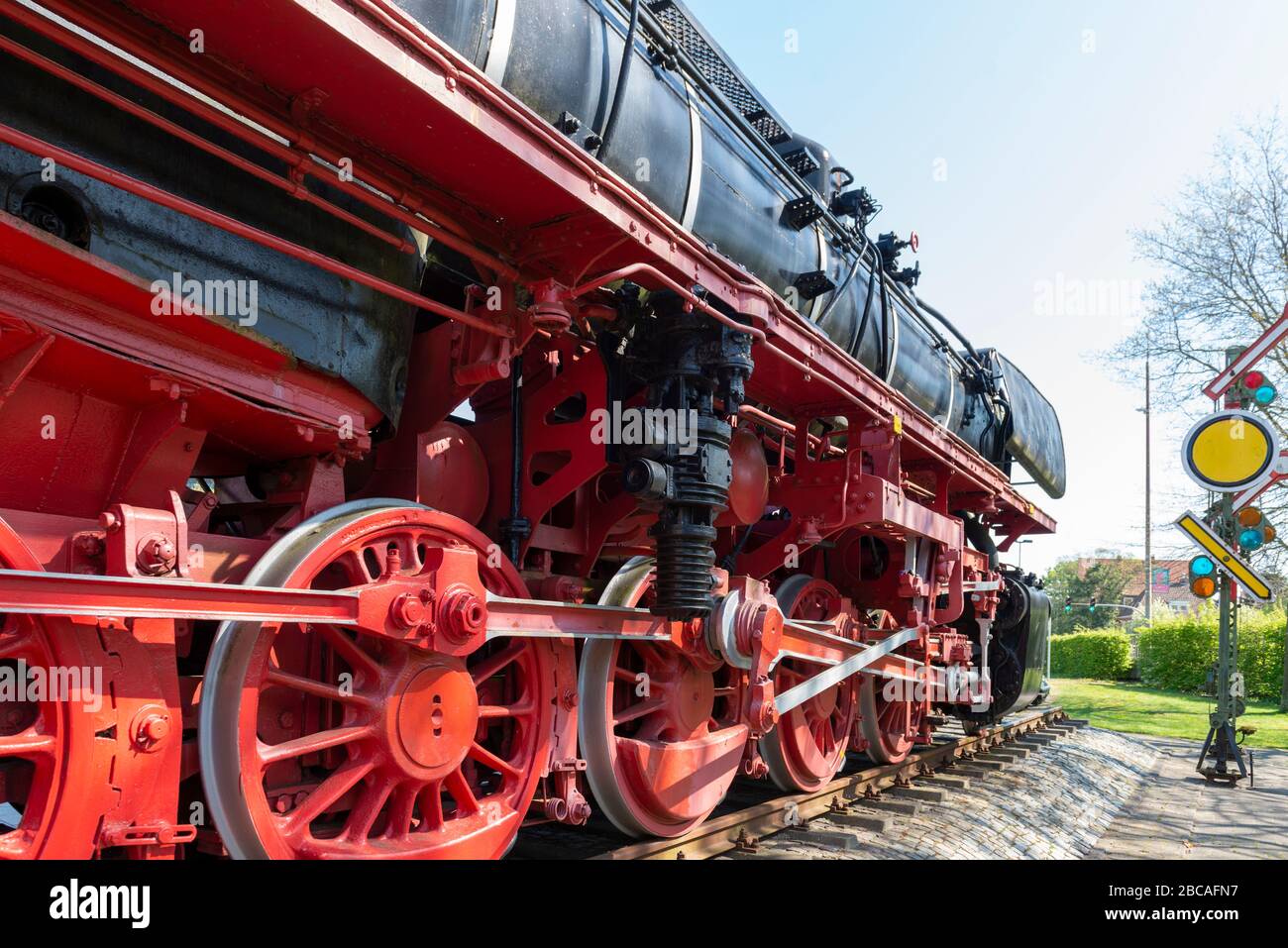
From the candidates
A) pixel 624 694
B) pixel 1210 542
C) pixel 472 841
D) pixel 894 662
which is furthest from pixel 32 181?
pixel 1210 542

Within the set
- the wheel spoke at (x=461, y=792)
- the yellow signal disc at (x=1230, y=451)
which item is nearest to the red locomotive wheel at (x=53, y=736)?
the wheel spoke at (x=461, y=792)

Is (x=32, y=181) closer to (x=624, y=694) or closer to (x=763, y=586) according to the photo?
(x=624, y=694)

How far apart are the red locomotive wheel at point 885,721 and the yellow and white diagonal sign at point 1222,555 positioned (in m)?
2.62

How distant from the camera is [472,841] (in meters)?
3.14

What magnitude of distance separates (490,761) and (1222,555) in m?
6.73

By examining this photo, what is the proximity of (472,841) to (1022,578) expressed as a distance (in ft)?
26.3

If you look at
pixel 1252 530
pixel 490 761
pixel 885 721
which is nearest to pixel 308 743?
pixel 490 761

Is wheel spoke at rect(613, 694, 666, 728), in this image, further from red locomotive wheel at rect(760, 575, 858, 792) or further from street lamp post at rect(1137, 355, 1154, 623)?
street lamp post at rect(1137, 355, 1154, 623)

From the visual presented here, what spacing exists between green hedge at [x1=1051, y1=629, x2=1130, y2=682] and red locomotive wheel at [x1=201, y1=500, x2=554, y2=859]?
27.0m

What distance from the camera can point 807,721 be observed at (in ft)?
19.2

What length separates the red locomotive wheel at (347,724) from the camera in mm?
2539

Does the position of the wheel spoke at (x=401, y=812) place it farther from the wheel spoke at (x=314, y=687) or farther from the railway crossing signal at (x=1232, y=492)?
the railway crossing signal at (x=1232, y=492)

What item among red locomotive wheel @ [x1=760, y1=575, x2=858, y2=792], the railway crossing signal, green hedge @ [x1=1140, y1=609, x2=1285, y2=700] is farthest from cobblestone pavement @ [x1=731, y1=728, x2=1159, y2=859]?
green hedge @ [x1=1140, y1=609, x2=1285, y2=700]

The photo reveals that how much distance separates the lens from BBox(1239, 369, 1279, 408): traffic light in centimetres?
721
